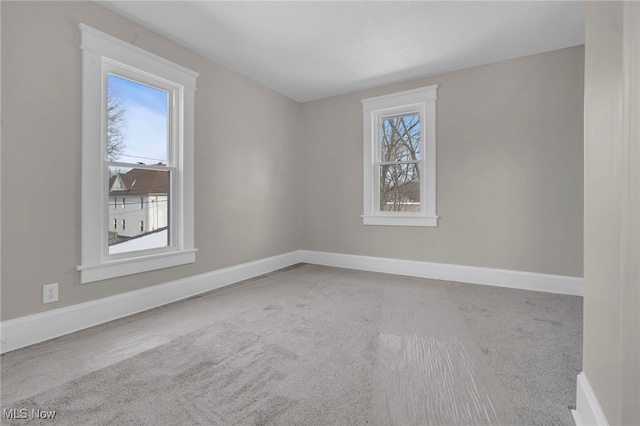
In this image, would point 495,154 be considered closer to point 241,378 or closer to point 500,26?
point 500,26

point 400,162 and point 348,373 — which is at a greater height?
point 400,162

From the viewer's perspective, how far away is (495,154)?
136 inches

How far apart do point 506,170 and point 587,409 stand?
2.75 metres

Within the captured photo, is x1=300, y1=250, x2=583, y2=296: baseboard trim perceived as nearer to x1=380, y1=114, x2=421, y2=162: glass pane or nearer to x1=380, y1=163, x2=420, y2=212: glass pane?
x1=380, y1=163, x2=420, y2=212: glass pane

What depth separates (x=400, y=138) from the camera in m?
4.12

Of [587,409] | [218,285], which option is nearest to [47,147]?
[218,285]

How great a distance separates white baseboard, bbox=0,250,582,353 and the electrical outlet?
88 mm

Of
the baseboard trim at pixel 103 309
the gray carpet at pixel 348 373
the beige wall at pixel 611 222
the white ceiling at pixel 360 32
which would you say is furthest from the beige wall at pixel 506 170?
the beige wall at pixel 611 222

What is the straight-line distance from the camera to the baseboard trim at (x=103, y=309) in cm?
199

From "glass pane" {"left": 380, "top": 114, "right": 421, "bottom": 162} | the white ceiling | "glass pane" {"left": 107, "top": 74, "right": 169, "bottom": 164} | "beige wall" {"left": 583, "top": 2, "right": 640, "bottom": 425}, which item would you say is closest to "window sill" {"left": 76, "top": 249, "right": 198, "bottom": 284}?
"glass pane" {"left": 107, "top": 74, "right": 169, "bottom": 164}

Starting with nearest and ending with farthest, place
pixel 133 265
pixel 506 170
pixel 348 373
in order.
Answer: pixel 348 373 → pixel 133 265 → pixel 506 170

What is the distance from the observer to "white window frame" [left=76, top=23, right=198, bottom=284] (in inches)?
91.4

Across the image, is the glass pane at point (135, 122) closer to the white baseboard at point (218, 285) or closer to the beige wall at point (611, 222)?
the white baseboard at point (218, 285)

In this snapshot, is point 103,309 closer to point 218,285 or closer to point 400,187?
point 218,285
